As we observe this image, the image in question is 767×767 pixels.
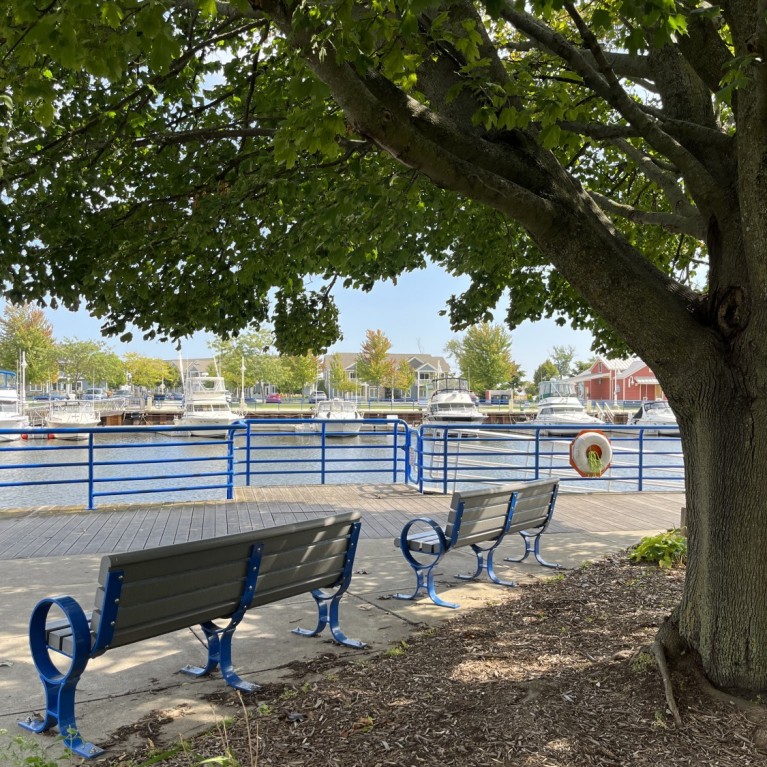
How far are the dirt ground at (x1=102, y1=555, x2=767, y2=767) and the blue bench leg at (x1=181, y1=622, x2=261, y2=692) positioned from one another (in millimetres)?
108

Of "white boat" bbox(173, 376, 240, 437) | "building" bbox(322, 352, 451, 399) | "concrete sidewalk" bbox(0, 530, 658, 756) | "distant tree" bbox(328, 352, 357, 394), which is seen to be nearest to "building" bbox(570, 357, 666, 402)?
"building" bbox(322, 352, 451, 399)

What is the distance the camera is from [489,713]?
356 cm

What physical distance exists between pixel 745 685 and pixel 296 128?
12.8 feet

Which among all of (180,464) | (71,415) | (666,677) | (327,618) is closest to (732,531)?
(666,677)

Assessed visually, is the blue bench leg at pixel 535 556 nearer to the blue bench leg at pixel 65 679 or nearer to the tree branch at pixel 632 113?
the tree branch at pixel 632 113

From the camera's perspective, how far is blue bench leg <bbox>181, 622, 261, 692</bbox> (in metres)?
4.32

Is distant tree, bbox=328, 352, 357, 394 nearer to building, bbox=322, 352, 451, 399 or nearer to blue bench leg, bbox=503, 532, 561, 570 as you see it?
building, bbox=322, 352, 451, 399

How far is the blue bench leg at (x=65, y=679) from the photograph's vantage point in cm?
355

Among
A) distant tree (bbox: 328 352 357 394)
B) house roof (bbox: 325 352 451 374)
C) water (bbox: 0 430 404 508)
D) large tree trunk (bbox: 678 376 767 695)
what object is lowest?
water (bbox: 0 430 404 508)

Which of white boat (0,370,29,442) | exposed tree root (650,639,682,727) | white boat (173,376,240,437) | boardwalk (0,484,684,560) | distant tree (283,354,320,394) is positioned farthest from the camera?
distant tree (283,354,320,394)

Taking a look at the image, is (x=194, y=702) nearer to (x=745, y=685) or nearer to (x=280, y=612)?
(x=280, y=612)

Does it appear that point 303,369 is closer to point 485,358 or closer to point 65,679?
point 485,358

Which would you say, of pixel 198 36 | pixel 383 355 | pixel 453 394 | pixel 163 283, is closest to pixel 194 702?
pixel 163 283

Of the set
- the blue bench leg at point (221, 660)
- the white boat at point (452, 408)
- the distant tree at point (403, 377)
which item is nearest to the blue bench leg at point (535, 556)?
the blue bench leg at point (221, 660)
